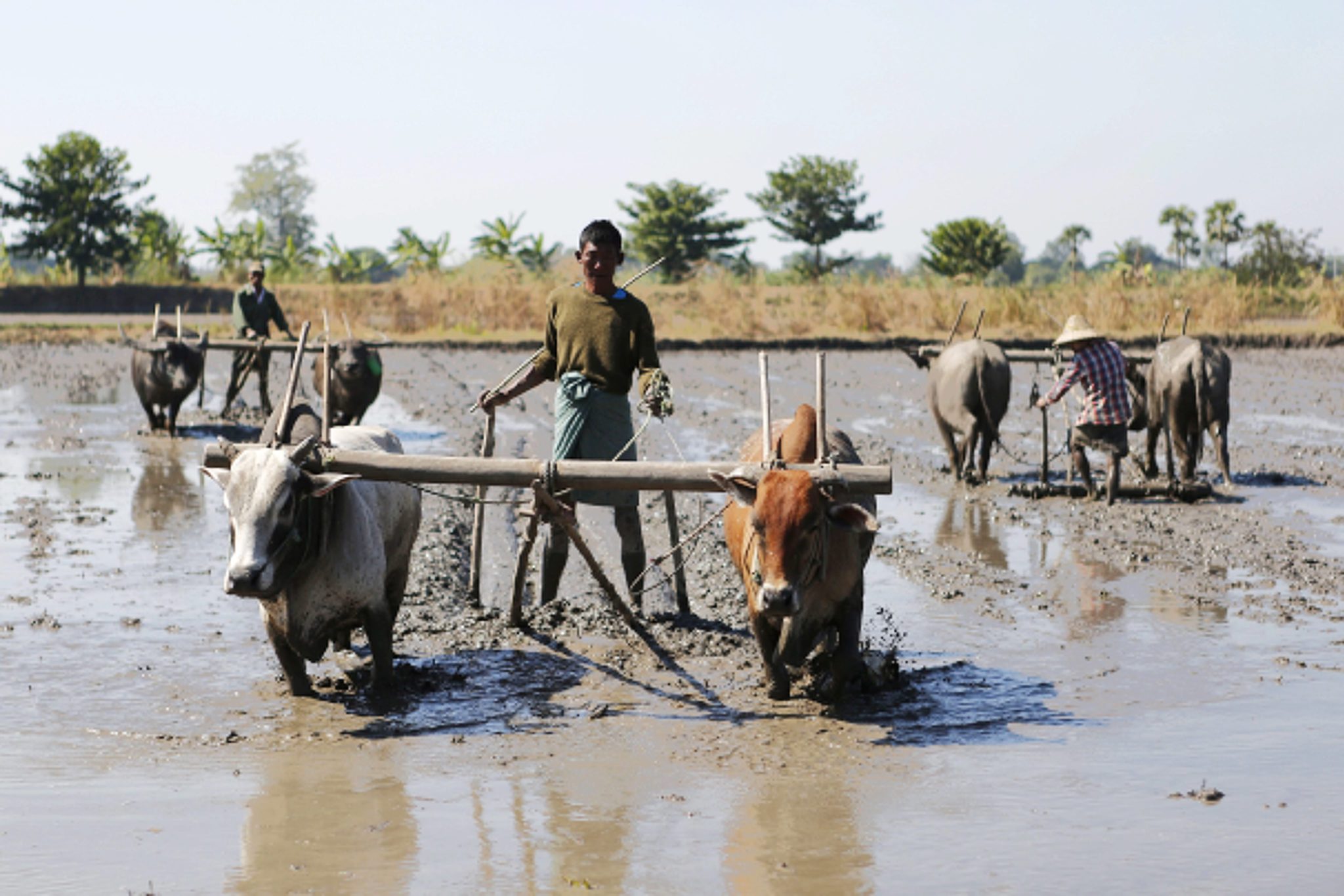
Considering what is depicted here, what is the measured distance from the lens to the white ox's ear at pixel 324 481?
228 inches

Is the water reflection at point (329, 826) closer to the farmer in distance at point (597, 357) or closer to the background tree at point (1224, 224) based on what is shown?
the farmer in distance at point (597, 357)

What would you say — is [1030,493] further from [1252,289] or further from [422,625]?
[1252,289]

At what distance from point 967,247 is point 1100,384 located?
4762cm

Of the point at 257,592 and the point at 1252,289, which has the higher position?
the point at 1252,289

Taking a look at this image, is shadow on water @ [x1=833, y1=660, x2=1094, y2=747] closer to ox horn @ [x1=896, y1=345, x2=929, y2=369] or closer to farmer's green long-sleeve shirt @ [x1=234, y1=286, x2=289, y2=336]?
ox horn @ [x1=896, y1=345, x2=929, y2=369]

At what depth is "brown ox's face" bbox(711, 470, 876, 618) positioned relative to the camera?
5.39m

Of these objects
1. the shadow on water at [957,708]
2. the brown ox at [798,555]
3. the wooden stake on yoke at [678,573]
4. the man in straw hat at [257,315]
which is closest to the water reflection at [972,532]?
the wooden stake on yoke at [678,573]

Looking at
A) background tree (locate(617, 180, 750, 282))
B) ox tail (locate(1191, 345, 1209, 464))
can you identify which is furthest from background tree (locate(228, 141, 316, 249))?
ox tail (locate(1191, 345, 1209, 464))

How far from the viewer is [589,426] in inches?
280

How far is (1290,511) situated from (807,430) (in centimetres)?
656

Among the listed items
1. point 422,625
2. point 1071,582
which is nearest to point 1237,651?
point 1071,582

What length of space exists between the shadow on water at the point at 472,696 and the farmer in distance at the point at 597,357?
82 cm

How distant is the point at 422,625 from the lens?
298 inches

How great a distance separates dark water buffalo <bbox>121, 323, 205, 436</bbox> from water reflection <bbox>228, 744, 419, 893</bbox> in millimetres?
11483
